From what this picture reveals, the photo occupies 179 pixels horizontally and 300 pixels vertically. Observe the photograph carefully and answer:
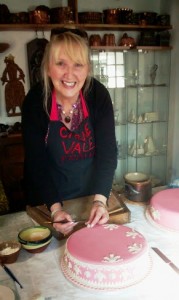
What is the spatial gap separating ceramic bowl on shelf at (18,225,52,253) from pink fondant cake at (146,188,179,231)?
467 millimetres

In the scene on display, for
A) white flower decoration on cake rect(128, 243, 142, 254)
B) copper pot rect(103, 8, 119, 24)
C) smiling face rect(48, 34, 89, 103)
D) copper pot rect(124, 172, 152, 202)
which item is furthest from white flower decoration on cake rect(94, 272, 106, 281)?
copper pot rect(103, 8, 119, 24)

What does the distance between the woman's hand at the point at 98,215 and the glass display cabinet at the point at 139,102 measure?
84.5 inches

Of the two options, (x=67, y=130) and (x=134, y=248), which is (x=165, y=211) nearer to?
(x=134, y=248)

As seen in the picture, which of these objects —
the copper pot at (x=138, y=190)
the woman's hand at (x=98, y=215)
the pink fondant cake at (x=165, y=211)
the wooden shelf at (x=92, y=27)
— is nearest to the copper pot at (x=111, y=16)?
the wooden shelf at (x=92, y=27)

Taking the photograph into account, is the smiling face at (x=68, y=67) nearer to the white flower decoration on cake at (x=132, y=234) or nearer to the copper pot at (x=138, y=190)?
the copper pot at (x=138, y=190)

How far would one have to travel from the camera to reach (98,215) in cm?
126

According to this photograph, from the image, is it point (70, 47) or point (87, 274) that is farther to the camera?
point (70, 47)

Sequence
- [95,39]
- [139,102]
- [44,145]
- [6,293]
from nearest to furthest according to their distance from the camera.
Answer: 1. [6,293]
2. [44,145]
3. [95,39]
4. [139,102]

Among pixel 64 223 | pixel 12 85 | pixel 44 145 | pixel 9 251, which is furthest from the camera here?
pixel 12 85

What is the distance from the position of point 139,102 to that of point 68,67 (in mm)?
2487

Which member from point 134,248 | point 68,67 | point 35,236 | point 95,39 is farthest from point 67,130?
point 95,39

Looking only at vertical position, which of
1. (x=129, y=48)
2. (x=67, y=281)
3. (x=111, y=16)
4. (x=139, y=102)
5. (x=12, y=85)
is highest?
(x=111, y=16)

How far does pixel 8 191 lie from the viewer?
319 cm

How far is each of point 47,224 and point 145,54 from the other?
2829 millimetres
